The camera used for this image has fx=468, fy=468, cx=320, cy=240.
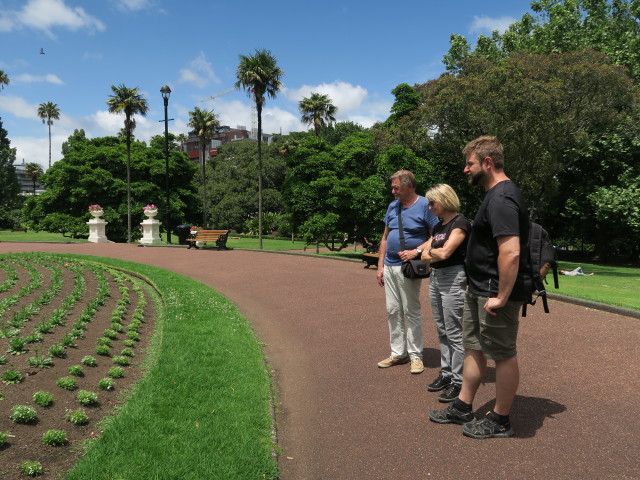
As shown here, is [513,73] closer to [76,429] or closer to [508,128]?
[508,128]

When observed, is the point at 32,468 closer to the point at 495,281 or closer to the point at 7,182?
the point at 495,281

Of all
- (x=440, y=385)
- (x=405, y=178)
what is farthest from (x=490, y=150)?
(x=440, y=385)

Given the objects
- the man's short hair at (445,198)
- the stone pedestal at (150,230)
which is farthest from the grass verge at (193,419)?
the stone pedestal at (150,230)

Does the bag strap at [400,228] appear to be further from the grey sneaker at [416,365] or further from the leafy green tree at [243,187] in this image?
the leafy green tree at [243,187]

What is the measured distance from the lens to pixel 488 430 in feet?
10.9

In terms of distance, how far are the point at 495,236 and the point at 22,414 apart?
3581mm

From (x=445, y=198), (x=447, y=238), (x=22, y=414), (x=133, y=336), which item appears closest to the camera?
(x=22, y=414)

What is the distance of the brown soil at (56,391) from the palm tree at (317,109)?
43.2m

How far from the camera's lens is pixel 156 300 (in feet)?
27.8

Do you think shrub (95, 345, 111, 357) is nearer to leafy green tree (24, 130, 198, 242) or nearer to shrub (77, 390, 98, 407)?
shrub (77, 390, 98, 407)

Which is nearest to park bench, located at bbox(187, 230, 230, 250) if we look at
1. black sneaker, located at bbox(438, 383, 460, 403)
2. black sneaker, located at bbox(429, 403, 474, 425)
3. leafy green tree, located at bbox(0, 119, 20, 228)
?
black sneaker, located at bbox(438, 383, 460, 403)

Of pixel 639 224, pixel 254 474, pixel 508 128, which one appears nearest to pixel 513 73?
pixel 508 128

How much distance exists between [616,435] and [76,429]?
3910 mm

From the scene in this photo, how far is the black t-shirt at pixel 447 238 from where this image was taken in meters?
3.86
